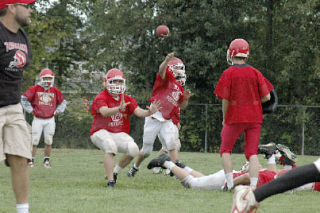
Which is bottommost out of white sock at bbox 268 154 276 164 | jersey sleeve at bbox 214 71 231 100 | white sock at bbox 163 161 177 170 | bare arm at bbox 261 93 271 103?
white sock at bbox 163 161 177 170

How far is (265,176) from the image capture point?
25.2ft

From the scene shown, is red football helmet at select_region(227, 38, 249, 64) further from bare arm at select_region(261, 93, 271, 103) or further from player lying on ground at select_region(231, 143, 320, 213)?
player lying on ground at select_region(231, 143, 320, 213)

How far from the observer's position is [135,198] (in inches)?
281

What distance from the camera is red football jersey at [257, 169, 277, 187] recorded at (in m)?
7.64

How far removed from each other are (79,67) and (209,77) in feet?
41.6

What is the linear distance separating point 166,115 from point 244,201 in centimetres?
622

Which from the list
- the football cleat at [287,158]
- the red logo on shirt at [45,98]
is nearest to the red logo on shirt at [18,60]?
the football cleat at [287,158]

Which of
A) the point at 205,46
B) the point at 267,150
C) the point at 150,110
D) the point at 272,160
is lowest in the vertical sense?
the point at 272,160

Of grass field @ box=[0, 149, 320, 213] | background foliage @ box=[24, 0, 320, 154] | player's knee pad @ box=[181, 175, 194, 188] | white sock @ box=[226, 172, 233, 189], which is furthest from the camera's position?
background foliage @ box=[24, 0, 320, 154]

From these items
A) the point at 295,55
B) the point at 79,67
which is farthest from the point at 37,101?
the point at 79,67

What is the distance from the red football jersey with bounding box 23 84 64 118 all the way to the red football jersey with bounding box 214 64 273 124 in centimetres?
674

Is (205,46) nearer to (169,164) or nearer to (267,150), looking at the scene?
(267,150)

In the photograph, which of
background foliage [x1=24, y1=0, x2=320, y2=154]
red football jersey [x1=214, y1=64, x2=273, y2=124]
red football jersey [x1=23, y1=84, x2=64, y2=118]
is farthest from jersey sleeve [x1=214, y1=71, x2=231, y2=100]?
background foliage [x1=24, y1=0, x2=320, y2=154]

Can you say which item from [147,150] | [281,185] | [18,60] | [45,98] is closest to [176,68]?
[147,150]
